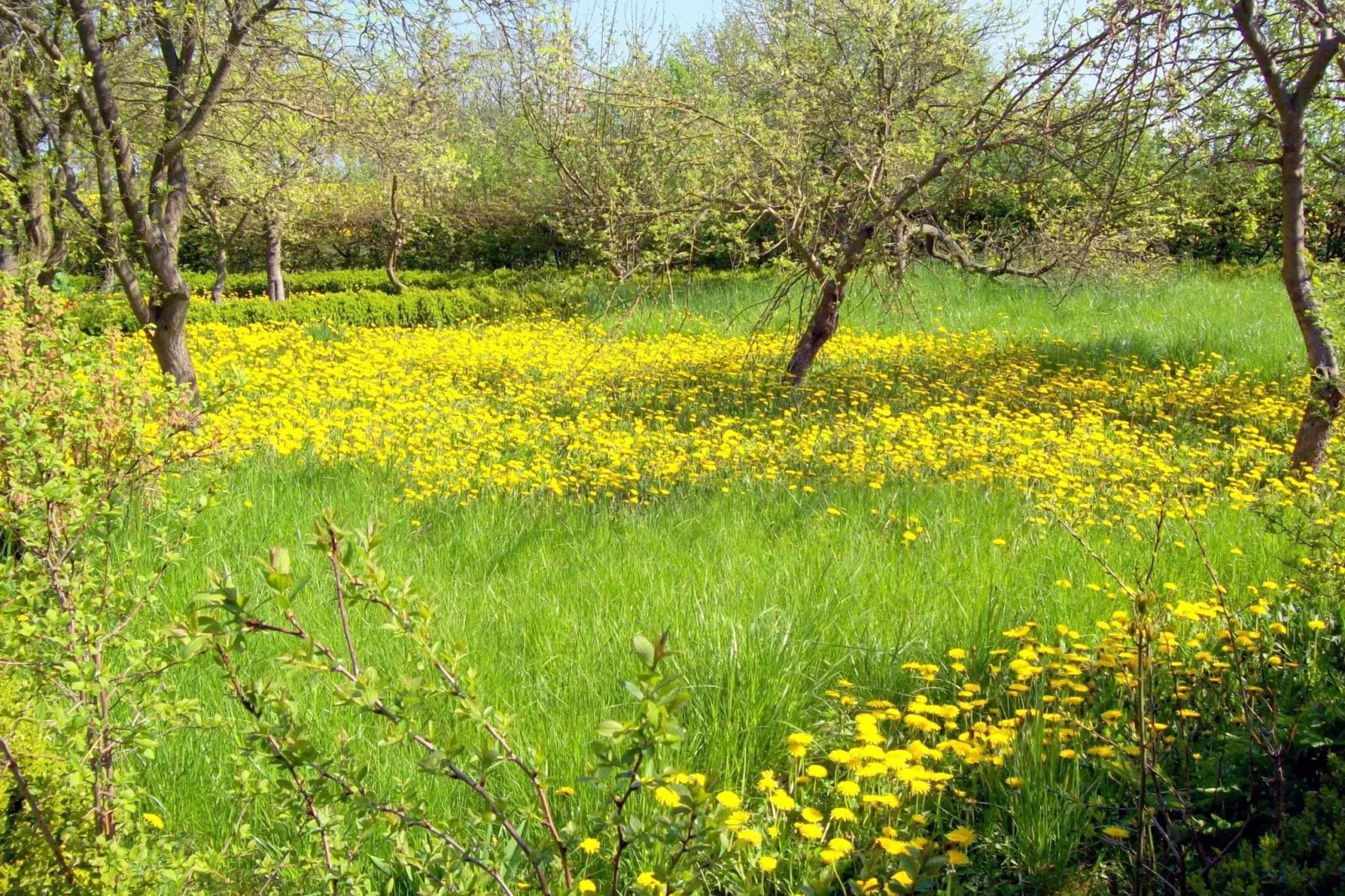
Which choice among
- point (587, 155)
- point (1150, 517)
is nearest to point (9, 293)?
point (1150, 517)

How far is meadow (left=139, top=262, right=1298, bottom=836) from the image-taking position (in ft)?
9.94

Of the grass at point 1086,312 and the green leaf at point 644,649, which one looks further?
the grass at point 1086,312

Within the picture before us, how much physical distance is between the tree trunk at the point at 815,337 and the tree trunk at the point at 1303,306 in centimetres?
346

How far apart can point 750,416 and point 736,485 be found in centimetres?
218

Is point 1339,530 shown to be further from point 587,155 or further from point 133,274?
point 587,155

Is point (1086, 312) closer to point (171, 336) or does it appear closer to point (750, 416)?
point (750, 416)

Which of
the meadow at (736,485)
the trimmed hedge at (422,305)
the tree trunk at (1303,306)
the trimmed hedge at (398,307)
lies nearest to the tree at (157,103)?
the meadow at (736,485)

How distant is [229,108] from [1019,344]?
8.25m

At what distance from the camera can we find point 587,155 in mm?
→ 13648

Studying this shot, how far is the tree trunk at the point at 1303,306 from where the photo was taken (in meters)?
5.05

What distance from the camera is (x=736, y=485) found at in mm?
5523

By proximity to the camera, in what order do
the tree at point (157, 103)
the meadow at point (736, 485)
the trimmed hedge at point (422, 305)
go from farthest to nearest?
the trimmed hedge at point (422, 305) < the tree at point (157, 103) < the meadow at point (736, 485)

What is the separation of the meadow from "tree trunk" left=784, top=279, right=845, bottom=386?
0.91 ft

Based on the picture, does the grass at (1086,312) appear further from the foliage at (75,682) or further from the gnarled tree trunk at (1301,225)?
the foliage at (75,682)
